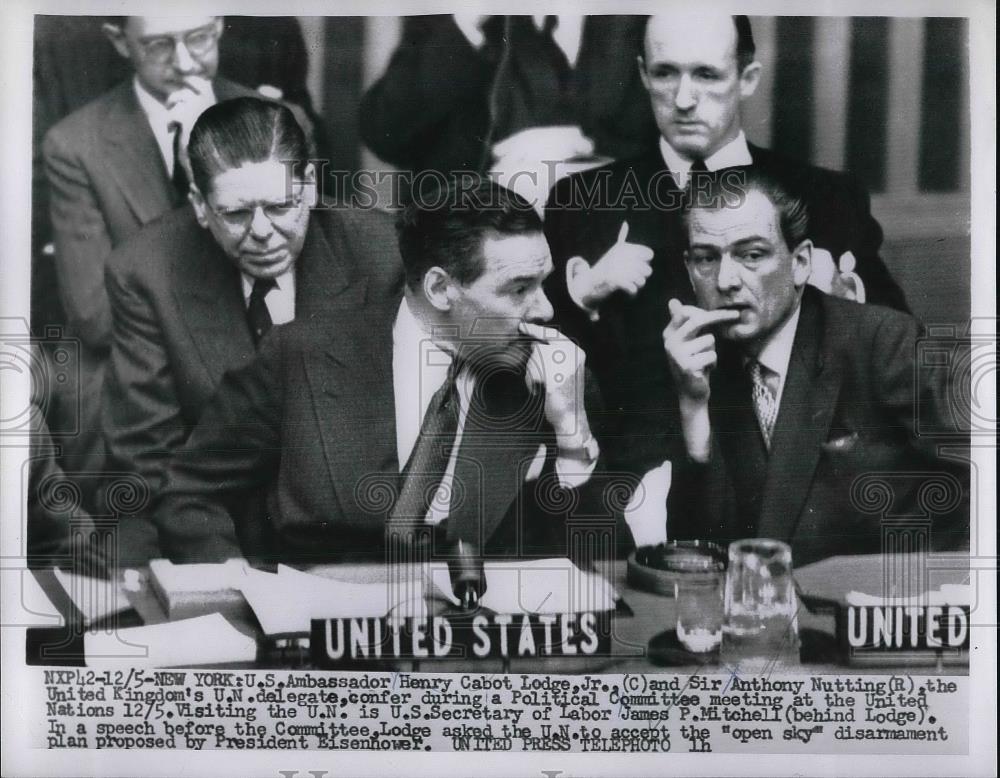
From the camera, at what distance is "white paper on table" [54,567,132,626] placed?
362cm


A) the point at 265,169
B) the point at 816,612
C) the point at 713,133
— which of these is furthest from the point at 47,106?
the point at 816,612

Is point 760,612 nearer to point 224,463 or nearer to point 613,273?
point 613,273

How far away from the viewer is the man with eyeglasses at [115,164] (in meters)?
3.63

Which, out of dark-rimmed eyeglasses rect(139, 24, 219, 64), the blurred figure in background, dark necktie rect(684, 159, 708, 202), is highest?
dark-rimmed eyeglasses rect(139, 24, 219, 64)

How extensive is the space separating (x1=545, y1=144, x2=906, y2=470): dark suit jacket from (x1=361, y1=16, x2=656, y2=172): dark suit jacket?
0.58 feet

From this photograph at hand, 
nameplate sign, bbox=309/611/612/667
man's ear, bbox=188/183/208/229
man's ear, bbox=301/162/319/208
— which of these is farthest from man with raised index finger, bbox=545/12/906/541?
man's ear, bbox=188/183/208/229

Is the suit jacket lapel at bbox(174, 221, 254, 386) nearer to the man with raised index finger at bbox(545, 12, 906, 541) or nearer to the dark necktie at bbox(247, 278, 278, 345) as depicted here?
the dark necktie at bbox(247, 278, 278, 345)

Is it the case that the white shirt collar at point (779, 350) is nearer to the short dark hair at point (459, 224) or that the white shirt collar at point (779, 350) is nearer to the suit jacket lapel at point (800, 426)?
the suit jacket lapel at point (800, 426)

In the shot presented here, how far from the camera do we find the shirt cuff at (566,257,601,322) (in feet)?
11.7

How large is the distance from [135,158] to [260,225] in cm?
56

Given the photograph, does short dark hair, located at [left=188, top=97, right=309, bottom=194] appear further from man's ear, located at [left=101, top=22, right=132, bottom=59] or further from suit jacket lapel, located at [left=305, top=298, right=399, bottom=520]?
suit jacket lapel, located at [left=305, top=298, right=399, bottom=520]

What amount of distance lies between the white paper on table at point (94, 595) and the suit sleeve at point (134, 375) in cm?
49

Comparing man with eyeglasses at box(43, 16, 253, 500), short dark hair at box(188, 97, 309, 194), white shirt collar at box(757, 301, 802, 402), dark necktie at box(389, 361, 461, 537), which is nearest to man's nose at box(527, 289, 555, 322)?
dark necktie at box(389, 361, 461, 537)

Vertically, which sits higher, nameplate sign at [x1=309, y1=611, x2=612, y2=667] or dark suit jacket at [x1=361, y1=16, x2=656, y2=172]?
dark suit jacket at [x1=361, y1=16, x2=656, y2=172]
